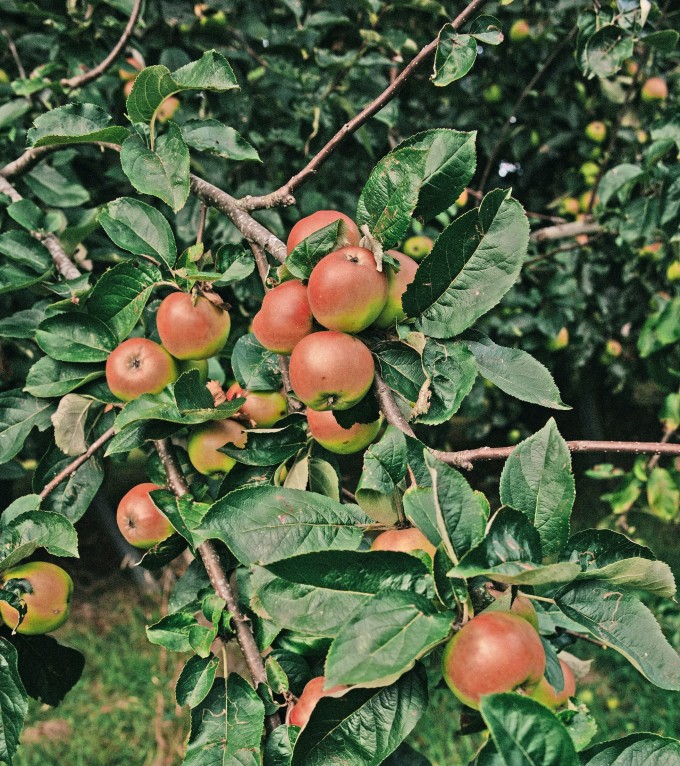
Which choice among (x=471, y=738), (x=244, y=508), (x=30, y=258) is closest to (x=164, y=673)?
(x=471, y=738)

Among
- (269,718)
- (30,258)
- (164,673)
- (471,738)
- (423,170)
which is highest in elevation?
(423,170)

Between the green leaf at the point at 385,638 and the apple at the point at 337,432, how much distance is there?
0.86 feet

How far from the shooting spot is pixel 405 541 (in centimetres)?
67

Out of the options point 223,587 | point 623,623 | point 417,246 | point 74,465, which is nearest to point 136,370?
point 74,465

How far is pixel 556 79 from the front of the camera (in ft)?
9.40

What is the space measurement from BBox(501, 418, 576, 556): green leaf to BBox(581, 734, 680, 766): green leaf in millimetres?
180

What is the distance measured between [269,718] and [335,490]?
28cm

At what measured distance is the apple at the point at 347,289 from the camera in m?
0.70

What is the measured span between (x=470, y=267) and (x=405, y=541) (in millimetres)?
296

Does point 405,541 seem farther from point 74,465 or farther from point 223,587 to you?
point 74,465

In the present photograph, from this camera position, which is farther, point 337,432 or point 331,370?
point 337,432

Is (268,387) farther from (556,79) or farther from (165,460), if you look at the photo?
(556,79)

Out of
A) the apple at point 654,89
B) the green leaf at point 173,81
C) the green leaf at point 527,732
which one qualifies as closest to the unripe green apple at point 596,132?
the apple at point 654,89

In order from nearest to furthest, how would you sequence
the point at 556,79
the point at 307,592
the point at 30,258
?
the point at 307,592
the point at 30,258
the point at 556,79
